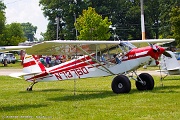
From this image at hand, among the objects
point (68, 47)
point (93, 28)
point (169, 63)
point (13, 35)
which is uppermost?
point (93, 28)

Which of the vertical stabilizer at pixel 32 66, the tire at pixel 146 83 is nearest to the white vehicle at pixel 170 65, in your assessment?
the tire at pixel 146 83

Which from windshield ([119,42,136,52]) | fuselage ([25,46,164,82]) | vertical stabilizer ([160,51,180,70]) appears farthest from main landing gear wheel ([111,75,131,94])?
vertical stabilizer ([160,51,180,70])

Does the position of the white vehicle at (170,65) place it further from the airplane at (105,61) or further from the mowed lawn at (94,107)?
the mowed lawn at (94,107)

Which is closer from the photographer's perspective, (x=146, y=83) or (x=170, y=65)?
(x=146, y=83)

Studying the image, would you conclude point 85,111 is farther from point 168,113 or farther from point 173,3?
point 173,3

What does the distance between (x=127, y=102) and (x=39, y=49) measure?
4218 millimetres

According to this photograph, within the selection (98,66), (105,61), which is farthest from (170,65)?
(98,66)

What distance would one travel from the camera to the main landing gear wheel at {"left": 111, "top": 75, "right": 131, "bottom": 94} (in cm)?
1566

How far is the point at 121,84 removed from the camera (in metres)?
15.8

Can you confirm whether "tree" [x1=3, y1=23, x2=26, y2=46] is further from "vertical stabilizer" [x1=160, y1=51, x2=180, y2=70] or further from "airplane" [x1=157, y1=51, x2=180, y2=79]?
"airplane" [x1=157, y1=51, x2=180, y2=79]

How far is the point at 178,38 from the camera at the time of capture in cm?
4497

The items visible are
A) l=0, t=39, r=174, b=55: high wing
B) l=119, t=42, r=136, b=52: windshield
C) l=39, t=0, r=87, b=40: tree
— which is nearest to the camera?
l=0, t=39, r=174, b=55: high wing

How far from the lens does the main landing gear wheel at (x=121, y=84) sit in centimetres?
1566

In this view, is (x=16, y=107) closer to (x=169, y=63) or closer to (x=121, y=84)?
(x=121, y=84)
